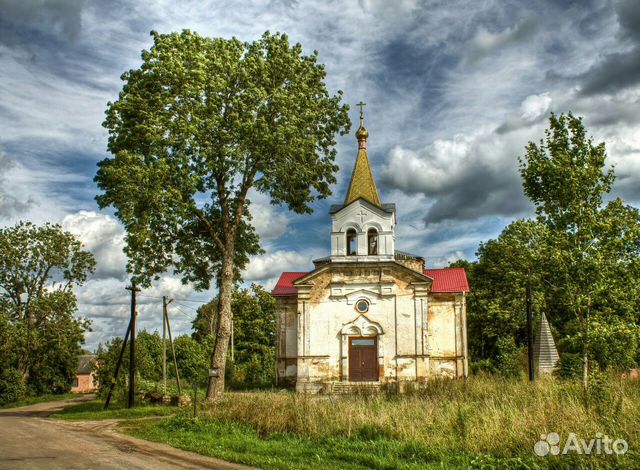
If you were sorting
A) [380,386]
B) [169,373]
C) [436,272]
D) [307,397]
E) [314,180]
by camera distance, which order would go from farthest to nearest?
[169,373] → [436,272] → [380,386] → [314,180] → [307,397]

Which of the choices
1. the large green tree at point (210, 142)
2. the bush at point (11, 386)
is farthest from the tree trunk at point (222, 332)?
the bush at point (11, 386)

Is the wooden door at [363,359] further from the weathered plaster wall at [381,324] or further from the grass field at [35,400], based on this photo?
the grass field at [35,400]

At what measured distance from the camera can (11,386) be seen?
3681 cm

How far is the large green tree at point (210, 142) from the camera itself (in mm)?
20797

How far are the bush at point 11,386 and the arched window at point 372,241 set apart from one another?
24430 mm

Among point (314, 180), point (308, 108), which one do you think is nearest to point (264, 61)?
point (308, 108)

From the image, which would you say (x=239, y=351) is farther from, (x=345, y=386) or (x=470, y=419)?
(x=470, y=419)

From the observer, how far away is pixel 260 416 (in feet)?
50.0

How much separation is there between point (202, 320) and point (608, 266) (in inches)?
1967

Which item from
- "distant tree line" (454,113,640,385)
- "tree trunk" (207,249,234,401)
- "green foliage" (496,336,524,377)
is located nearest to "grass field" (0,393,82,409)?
"tree trunk" (207,249,234,401)

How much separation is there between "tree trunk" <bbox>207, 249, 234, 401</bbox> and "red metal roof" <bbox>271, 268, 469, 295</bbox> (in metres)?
8.28

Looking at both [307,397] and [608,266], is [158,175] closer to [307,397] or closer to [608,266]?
[307,397]
